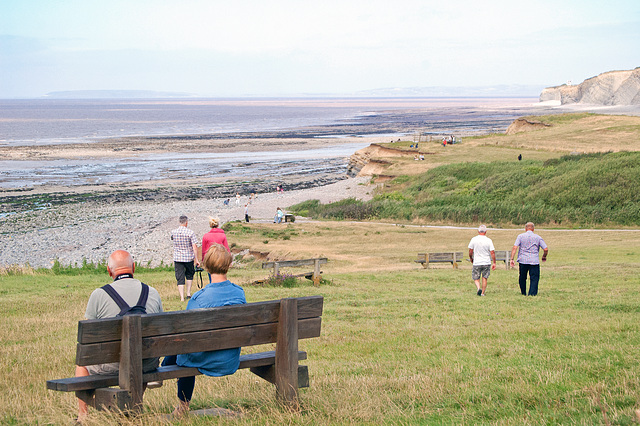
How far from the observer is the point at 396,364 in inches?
294

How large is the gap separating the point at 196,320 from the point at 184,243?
8.28m

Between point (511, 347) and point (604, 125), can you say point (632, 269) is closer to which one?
point (511, 347)

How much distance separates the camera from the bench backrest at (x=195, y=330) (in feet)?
14.2

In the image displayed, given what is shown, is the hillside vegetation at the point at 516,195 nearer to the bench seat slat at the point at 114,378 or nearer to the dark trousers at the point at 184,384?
the bench seat slat at the point at 114,378

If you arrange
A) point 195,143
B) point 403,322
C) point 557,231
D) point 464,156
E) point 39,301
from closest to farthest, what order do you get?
point 403,322
point 39,301
point 557,231
point 464,156
point 195,143

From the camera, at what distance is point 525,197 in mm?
39750

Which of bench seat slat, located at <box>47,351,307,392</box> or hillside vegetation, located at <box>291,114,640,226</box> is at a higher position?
bench seat slat, located at <box>47,351,307,392</box>

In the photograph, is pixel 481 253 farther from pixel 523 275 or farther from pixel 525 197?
pixel 525 197

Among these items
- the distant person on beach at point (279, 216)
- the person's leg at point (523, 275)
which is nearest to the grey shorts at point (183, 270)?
the person's leg at point (523, 275)

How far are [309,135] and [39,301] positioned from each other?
110418mm

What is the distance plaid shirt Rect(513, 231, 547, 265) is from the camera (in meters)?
13.2

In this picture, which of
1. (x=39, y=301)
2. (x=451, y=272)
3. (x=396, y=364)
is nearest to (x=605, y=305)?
(x=396, y=364)

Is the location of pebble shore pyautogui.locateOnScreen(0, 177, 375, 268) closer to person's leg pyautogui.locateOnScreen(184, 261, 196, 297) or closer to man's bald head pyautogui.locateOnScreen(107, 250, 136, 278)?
person's leg pyautogui.locateOnScreen(184, 261, 196, 297)

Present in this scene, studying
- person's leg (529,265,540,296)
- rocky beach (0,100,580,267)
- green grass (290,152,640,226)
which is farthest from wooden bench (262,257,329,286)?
green grass (290,152,640,226)
